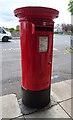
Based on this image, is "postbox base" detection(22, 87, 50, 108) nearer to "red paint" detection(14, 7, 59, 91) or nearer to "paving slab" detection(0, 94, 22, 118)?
"red paint" detection(14, 7, 59, 91)

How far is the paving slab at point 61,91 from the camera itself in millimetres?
2576

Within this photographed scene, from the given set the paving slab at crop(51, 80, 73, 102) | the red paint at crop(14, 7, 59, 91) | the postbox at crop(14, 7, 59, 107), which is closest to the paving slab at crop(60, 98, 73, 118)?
the paving slab at crop(51, 80, 73, 102)

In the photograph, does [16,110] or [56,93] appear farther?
[56,93]

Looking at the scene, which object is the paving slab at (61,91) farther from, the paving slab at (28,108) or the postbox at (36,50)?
the postbox at (36,50)

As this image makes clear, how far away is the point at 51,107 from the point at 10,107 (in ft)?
2.63

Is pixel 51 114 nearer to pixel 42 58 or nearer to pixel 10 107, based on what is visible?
pixel 10 107

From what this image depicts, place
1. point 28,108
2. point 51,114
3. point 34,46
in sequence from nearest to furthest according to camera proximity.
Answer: point 34,46
point 51,114
point 28,108

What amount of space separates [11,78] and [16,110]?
1.56 m

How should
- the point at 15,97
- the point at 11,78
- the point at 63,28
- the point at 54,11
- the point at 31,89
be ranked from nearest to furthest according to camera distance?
1. the point at 54,11
2. the point at 31,89
3. the point at 15,97
4. the point at 11,78
5. the point at 63,28

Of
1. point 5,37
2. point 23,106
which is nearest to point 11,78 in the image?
point 23,106

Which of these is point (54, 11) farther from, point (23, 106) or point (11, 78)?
point (11, 78)

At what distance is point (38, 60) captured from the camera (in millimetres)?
1924

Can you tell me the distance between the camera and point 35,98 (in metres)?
2.12

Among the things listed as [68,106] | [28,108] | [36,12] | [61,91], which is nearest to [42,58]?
[36,12]
